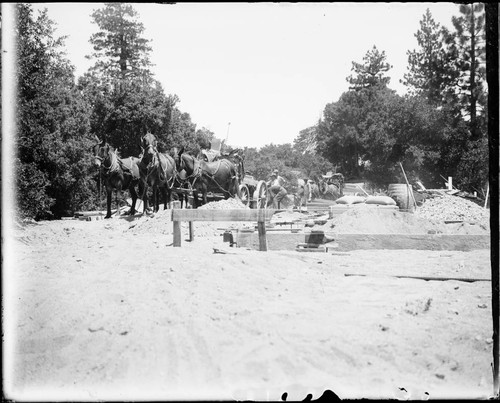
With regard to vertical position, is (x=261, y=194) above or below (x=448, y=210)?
above

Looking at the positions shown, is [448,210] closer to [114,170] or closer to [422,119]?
[114,170]

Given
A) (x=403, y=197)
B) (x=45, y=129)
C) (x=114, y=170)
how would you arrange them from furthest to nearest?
(x=403, y=197)
(x=114, y=170)
(x=45, y=129)

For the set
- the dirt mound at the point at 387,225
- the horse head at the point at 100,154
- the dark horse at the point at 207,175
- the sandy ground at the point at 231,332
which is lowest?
the sandy ground at the point at 231,332

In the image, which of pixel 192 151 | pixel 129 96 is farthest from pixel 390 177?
pixel 129 96

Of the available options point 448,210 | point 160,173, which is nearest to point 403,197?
point 448,210

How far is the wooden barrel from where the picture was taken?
17297 mm

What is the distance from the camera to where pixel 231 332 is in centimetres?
408

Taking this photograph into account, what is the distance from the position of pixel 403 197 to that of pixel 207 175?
25.1 ft

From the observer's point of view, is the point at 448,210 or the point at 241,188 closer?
the point at 448,210

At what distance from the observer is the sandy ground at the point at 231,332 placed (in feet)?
11.2

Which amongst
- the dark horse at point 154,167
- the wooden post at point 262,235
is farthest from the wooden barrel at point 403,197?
the wooden post at point 262,235

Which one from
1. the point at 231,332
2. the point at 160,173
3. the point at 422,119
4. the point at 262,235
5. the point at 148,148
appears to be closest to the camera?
the point at 231,332

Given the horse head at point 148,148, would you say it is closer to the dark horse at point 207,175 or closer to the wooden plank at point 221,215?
the dark horse at point 207,175

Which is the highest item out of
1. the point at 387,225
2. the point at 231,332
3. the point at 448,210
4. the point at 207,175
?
the point at 207,175
